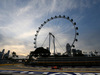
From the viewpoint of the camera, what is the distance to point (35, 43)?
55.8m

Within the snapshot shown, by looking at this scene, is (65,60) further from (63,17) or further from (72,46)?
(63,17)

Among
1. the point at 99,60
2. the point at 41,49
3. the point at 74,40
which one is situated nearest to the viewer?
the point at 99,60

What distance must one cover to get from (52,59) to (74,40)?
1974 cm

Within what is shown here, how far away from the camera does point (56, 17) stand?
54.3 metres

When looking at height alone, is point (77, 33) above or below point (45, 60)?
above

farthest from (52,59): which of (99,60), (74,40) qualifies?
(99,60)

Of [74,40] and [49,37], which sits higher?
[49,37]

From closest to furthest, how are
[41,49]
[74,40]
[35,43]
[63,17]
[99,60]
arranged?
[99,60], [74,40], [63,17], [35,43], [41,49]

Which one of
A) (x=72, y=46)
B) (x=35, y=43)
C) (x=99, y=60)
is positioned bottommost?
(x=99, y=60)

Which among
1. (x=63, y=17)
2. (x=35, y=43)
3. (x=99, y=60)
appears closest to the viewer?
(x=99, y=60)

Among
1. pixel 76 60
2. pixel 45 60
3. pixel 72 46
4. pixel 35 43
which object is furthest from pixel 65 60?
pixel 35 43

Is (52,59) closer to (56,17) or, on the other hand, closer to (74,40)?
(74,40)

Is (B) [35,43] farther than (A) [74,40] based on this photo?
Yes

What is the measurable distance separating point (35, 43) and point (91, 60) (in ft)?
132
